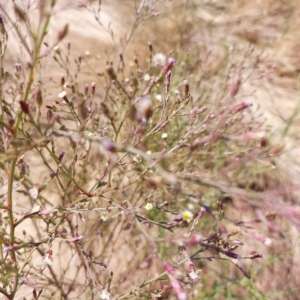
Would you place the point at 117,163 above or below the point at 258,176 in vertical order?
below

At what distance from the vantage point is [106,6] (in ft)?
11.1

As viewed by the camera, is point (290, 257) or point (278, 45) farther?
point (278, 45)

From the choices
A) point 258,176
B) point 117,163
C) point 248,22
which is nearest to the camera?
point 117,163

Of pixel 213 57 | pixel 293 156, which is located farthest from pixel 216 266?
pixel 213 57

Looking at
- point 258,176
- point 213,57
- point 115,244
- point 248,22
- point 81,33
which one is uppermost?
point 248,22

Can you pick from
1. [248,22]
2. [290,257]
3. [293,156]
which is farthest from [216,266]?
[248,22]

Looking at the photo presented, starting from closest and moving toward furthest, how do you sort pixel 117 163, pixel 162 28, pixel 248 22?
pixel 117 163 < pixel 162 28 < pixel 248 22

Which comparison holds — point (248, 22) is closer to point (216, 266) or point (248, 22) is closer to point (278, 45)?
point (278, 45)

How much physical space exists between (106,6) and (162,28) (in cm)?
52

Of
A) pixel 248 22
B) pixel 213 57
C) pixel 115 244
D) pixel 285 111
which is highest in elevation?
pixel 248 22

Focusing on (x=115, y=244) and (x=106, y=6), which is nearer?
(x=115, y=244)

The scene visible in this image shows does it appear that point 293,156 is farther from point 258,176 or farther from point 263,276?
point 263,276

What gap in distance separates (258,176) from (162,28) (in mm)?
1438

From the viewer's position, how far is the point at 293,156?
2.67 m
